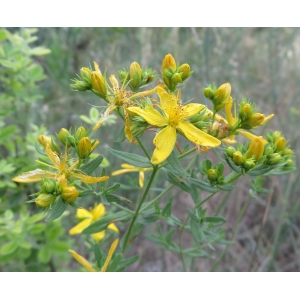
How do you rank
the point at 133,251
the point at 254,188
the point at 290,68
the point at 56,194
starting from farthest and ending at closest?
the point at 290,68 → the point at 133,251 → the point at 254,188 → the point at 56,194

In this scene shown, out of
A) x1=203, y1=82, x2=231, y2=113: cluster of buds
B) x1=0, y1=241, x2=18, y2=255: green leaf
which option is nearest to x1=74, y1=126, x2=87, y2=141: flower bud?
x1=203, y1=82, x2=231, y2=113: cluster of buds

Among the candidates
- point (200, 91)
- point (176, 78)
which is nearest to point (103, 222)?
point (176, 78)

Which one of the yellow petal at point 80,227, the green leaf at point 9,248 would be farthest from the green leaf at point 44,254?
the yellow petal at point 80,227

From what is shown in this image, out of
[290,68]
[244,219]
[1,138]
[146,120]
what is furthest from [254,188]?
[290,68]

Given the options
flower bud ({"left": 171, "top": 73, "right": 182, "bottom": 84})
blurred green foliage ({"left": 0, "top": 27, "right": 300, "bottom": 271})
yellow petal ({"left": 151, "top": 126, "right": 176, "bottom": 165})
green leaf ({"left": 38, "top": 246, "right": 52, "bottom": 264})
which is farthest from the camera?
blurred green foliage ({"left": 0, "top": 27, "right": 300, "bottom": 271})

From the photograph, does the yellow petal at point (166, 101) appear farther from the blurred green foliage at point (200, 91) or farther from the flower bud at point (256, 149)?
the blurred green foliage at point (200, 91)

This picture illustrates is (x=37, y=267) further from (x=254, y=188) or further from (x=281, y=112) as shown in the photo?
(x=281, y=112)

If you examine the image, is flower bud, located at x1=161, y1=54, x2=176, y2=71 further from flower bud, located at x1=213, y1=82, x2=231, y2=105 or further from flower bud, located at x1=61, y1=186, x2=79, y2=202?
flower bud, located at x1=61, y1=186, x2=79, y2=202
